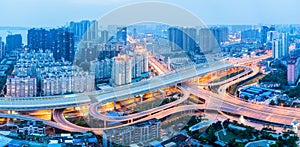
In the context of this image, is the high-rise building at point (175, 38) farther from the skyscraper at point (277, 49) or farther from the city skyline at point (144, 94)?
the skyscraper at point (277, 49)

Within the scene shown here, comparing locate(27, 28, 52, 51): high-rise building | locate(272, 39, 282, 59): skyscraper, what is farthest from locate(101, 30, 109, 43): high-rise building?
locate(272, 39, 282, 59): skyscraper

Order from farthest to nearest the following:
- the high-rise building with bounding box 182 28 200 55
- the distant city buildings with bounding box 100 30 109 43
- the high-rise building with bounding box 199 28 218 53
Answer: the high-rise building with bounding box 199 28 218 53
the high-rise building with bounding box 182 28 200 55
the distant city buildings with bounding box 100 30 109 43

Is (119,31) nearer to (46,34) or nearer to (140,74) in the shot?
(140,74)

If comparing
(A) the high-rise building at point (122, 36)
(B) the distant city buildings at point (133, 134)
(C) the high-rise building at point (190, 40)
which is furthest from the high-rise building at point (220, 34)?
(B) the distant city buildings at point (133, 134)

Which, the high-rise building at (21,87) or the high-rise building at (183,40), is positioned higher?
the high-rise building at (183,40)

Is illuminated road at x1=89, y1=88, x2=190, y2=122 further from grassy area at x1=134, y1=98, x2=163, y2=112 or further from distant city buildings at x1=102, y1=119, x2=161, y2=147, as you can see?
distant city buildings at x1=102, y1=119, x2=161, y2=147

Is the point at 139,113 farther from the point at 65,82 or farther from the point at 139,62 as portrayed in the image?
the point at 139,62
